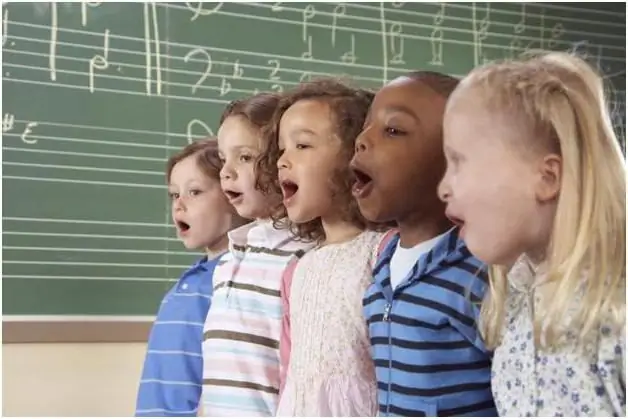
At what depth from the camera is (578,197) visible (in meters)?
0.76

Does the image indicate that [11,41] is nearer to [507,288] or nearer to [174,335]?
[174,335]

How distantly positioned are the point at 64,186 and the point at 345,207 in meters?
0.49

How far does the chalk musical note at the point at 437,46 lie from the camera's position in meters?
1.34

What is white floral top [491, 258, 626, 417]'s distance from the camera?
721 mm

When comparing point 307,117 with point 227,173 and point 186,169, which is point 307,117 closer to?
point 227,173

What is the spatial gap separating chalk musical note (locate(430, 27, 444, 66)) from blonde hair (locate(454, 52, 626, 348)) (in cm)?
55

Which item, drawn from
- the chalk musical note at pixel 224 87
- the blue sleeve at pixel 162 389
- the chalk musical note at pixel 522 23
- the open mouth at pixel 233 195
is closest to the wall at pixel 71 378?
the blue sleeve at pixel 162 389

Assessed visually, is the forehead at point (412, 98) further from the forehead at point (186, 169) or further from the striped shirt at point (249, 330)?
the forehead at point (186, 169)

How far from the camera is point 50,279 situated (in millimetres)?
1294

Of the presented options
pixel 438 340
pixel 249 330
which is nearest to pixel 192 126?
pixel 249 330

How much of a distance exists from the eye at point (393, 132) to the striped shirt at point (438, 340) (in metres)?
0.11

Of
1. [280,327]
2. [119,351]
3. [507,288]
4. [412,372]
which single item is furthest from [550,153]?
[119,351]

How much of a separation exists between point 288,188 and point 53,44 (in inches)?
19.1

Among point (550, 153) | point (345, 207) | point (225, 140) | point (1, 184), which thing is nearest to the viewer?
point (550, 153)
